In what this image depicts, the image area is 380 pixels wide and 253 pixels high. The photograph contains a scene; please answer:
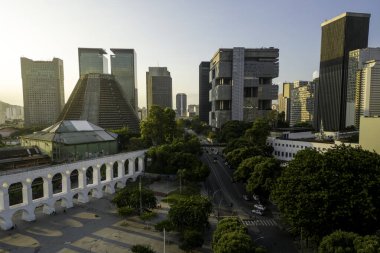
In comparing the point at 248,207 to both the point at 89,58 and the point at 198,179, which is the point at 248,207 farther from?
the point at 89,58

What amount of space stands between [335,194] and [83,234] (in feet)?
114

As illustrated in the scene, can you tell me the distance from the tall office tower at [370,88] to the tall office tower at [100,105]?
11504 centimetres

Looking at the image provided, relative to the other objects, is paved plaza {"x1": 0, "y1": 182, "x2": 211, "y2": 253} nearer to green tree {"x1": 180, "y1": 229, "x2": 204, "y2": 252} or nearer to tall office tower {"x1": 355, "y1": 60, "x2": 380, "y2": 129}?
green tree {"x1": 180, "y1": 229, "x2": 204, "y2": 252}

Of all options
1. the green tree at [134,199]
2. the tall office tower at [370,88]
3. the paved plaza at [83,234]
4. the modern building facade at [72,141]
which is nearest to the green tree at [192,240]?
the paved plaza at [83,234]

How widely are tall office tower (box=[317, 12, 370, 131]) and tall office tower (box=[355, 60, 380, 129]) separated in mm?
12785

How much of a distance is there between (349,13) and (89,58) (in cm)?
16756

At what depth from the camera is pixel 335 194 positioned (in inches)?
1189

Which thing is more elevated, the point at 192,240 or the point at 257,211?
the point at 192,240

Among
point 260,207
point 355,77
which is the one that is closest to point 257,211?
point 260,207

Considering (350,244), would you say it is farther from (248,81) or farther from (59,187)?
(248,81)

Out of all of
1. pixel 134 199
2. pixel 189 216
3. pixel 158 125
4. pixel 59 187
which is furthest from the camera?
pixel 158 125

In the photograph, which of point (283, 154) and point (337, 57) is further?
point (337, 57)

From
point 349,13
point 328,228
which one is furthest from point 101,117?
point 349,13

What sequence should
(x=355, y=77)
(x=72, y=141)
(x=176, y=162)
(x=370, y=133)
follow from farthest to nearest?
(x=355, y=77)
(x=72, y=141)
(x=176, y=162)
(x=370, y=133)
